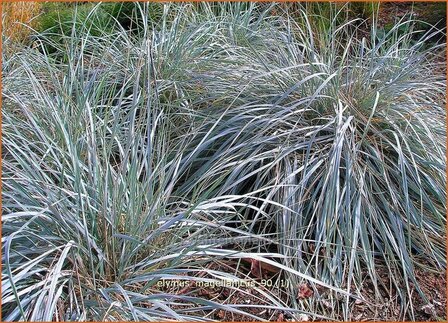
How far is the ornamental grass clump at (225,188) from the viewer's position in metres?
1.94

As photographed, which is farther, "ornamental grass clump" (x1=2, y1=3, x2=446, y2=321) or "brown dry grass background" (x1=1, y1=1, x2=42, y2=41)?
"brown dry grass background" (x1=1, y1=1, x2=42, y2=41)

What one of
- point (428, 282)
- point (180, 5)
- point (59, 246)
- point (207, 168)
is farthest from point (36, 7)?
point (428, 282)

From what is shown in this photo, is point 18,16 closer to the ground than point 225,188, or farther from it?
farther from it

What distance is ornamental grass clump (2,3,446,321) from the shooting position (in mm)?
1940

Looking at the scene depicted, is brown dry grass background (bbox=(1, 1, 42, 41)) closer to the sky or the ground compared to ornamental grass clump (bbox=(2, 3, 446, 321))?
closer to the sky

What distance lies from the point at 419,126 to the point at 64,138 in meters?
1.67

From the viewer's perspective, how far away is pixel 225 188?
237 centimetres

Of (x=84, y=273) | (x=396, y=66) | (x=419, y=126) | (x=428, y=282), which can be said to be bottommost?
(x=428, y=282)

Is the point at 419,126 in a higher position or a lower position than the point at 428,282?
higher

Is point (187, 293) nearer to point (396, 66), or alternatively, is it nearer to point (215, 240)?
point (215, 240)

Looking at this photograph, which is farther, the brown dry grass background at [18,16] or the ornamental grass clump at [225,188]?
the brown dry grass background at [18,16]

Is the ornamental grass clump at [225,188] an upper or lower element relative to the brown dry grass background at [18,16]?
lower

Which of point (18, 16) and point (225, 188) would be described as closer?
point (225, 188)

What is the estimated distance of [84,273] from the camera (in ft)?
6.30
